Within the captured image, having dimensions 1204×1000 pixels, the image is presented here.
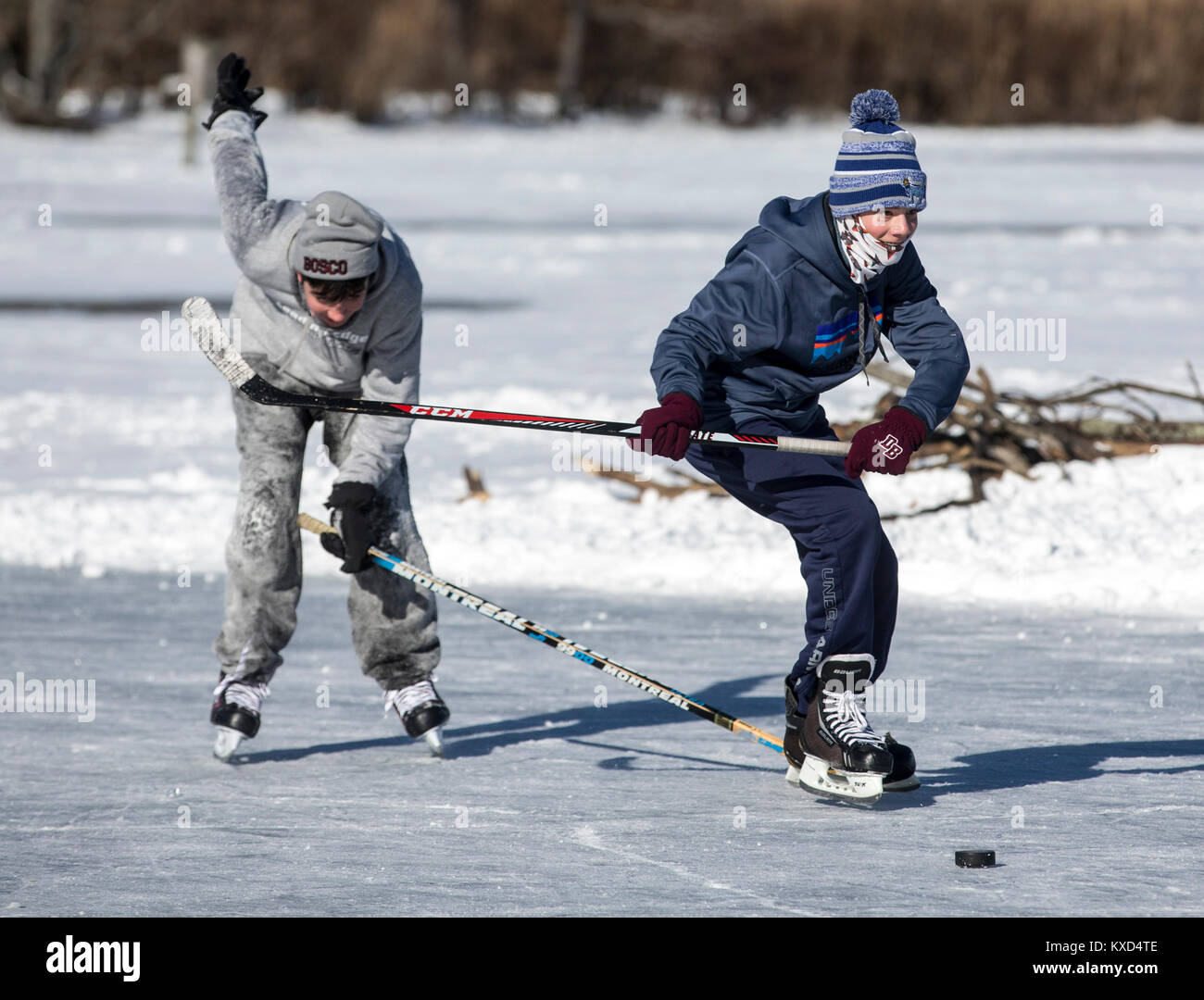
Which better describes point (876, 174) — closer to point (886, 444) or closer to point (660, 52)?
point (886, 444)

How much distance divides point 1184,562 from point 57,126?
26593mm

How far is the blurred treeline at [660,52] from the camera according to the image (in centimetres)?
3238

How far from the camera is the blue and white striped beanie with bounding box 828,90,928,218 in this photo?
376cm

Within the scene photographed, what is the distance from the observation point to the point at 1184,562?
6430 mm

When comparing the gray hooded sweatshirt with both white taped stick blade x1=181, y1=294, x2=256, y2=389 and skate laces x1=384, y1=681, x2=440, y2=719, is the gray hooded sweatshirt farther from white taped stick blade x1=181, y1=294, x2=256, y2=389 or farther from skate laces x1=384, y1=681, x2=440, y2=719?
skate laces x1=384, y1=681, x2=440, y2=719

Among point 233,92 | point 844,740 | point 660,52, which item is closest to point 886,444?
point 844,740

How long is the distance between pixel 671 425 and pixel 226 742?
5.06 ft

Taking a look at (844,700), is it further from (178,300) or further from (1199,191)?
(1199,191)

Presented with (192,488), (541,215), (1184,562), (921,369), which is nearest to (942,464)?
(1184,562)
